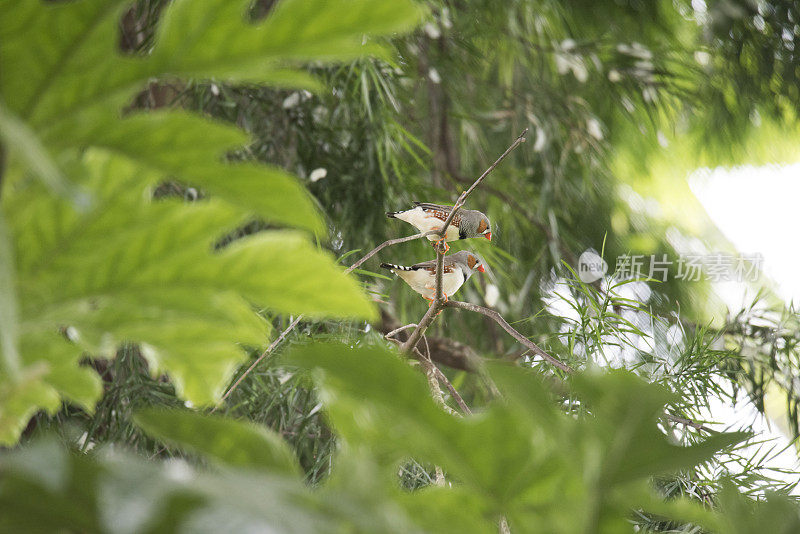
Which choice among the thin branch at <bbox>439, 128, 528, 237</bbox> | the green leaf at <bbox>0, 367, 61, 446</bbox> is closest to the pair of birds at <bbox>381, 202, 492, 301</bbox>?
the thin branch at <bbox>439, 128, 528, 237</bbox>

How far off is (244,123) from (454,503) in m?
0.89

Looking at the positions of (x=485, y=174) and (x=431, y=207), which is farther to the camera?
(x=431, y=207)

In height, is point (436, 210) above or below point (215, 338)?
below

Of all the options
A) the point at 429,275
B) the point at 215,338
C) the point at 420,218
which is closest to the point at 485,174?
the point at 215,338

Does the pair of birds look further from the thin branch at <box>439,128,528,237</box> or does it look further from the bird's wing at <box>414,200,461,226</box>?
the thin branch at <box>439,128,528,237</box>

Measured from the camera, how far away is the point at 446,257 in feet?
2.42

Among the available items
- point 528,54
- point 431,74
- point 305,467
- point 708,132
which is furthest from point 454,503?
point 708,132

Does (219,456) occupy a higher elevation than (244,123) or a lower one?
higher

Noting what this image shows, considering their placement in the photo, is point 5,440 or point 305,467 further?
point 305,467

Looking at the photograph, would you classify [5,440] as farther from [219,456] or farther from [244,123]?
[244,123]

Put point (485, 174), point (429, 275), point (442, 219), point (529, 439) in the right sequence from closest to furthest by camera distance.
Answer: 1. point (529, 439)
2. point (485, 174)
3. point (429, 275)
4. point (442, 219)

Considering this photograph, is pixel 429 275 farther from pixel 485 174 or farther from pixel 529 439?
pixel 529 439

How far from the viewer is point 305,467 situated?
0.74m

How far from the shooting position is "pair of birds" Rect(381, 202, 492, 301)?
2.16 feet
